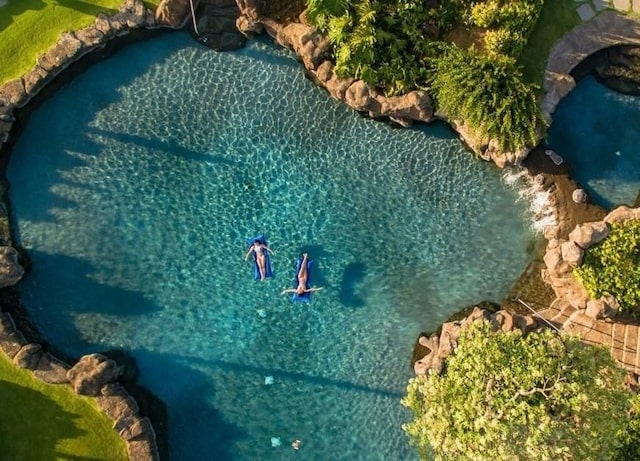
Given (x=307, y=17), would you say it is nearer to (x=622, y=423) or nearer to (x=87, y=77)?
(x=87, y=77)

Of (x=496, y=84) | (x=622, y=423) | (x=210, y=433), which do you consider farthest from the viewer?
(x=210, y=433)

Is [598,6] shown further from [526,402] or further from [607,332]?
[526,402]

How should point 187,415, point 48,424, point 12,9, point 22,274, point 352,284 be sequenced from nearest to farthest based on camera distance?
1. point 48,424
2. point 22,274
3. point 12,9
4. point 187,415
5. point 352,284

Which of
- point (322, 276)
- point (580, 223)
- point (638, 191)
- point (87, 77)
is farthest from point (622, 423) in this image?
point (87, 77)

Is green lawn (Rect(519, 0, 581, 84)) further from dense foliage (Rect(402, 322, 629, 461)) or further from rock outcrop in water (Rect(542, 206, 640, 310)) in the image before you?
dense foliage (Rect(402, 322, 629, 461))

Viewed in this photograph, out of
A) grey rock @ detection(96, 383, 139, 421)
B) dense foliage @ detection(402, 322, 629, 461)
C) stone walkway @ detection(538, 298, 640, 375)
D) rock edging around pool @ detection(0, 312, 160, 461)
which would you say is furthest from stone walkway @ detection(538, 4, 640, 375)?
grey rock @ detection(96, 383, 139, 421)

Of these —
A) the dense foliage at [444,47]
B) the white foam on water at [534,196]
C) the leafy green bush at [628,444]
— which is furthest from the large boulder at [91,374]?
the leafy green bush at [628,444]

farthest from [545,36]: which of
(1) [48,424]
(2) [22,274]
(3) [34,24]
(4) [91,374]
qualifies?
(1) [48,424]
